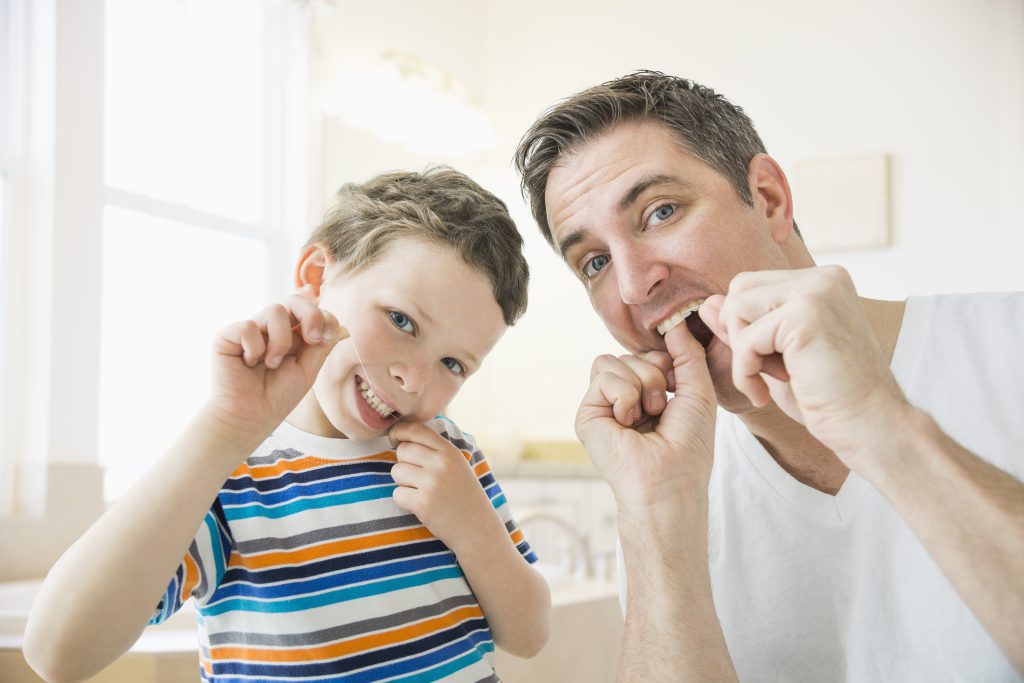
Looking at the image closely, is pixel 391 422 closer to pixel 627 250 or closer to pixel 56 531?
pixel 627 250

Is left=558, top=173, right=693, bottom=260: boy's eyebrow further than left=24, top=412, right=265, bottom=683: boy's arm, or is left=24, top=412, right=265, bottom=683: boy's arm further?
left=558, top=173, right=693, bottom=260: boy's eyebrow

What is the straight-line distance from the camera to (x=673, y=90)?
122 cm

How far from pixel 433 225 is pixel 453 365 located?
18cm

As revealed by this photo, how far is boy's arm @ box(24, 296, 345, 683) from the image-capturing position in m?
0.74

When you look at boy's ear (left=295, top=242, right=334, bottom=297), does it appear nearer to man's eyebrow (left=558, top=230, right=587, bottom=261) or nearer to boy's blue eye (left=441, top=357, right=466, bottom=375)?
boy's blue eye (left=441, top=357, right=466, bottom=375)

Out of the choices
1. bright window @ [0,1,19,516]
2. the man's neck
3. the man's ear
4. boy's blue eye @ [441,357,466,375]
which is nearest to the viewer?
boy's blue eye @ [441,357,466,375]

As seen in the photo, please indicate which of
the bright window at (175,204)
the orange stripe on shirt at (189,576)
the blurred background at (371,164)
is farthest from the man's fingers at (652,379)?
the bright window at (175,204)

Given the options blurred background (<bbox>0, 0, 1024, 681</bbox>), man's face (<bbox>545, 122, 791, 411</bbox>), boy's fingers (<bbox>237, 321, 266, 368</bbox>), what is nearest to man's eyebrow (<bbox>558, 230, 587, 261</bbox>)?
man's face (<bbox>545, 122, 791, 411</bbox>)

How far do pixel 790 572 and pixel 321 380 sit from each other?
0.69 meters

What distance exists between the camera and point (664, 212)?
118 cm

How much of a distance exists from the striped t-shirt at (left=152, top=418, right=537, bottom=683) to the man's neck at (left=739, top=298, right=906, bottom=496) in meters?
0.50

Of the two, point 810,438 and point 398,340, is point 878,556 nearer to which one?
point 810,438

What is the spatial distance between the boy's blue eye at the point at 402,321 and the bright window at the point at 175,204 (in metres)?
1.75

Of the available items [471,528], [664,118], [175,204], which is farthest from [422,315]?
[175,204]
